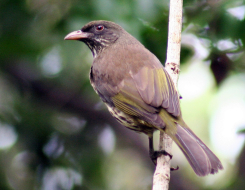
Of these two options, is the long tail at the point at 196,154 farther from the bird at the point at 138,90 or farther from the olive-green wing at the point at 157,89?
the olive-green wing at the point at 157,89

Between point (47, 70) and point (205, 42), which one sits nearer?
point (205, 42)

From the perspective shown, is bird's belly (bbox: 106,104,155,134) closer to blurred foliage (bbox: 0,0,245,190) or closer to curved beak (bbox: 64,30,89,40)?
blurred foliage (bbox: 0,0,245,190)

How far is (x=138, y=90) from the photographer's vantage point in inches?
163

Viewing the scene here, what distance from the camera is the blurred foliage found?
473cm

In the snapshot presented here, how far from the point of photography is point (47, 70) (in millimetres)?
5707

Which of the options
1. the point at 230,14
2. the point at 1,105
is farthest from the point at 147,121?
the point at 1,105

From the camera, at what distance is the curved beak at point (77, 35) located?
468 centimetres

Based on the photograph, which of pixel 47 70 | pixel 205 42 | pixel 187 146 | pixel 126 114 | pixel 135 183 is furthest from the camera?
pixel 135 183

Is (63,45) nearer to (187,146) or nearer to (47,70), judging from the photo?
(47,70)

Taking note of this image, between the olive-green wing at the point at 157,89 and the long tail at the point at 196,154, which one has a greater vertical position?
the olive-green wing at the point at 157,89

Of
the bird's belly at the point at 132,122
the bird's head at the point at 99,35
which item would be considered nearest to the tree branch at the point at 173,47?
the bird's belly at the point at 132,122

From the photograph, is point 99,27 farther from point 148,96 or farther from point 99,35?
point 148,96

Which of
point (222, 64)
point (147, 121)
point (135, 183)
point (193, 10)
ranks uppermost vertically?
point (193, 10)

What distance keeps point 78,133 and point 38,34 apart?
167 cm
